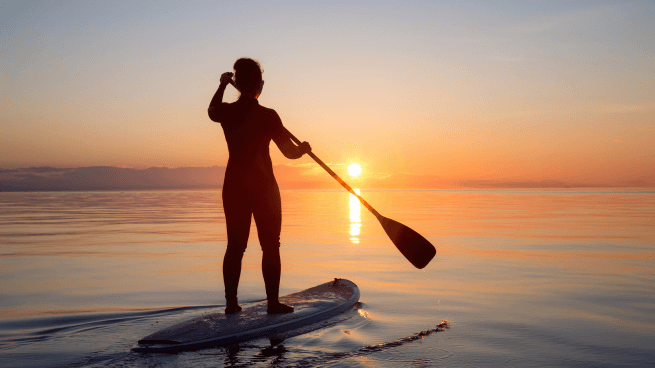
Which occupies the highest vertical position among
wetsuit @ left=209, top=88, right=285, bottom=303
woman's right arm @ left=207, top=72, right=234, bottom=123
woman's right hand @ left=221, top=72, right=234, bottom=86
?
woman's right hand @ left=221, top=72, right=234, bottom=86

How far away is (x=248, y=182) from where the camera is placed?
4.94m

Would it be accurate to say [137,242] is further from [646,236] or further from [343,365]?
[646,236]

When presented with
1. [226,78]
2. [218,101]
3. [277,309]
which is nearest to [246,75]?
[226,78]

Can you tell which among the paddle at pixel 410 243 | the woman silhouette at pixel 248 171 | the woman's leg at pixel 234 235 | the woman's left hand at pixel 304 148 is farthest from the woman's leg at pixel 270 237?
the paddle at pixel 410 243

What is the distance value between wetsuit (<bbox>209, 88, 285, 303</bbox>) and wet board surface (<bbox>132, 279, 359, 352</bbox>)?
0.30m

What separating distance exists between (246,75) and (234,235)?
64.8 inches

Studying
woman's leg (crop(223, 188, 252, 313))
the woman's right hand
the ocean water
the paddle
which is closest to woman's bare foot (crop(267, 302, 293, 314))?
woman's leg (crop(223, 188, 252, 313))

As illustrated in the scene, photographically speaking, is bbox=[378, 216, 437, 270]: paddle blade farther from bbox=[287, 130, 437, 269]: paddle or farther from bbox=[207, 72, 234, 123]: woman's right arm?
bbox=[207, 72, 234, 123]: woman's right arm

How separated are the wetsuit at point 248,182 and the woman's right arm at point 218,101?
0.03ft

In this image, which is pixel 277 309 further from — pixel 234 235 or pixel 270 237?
pixel 234 235

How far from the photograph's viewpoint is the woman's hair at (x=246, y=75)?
501 centimetres

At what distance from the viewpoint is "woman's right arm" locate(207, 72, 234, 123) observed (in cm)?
493

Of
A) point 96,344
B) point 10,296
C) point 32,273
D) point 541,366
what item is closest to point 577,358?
point 541,366

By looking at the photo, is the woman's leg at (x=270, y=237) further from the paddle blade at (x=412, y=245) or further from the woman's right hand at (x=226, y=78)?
the paddle blade at (x=412, y=245)
